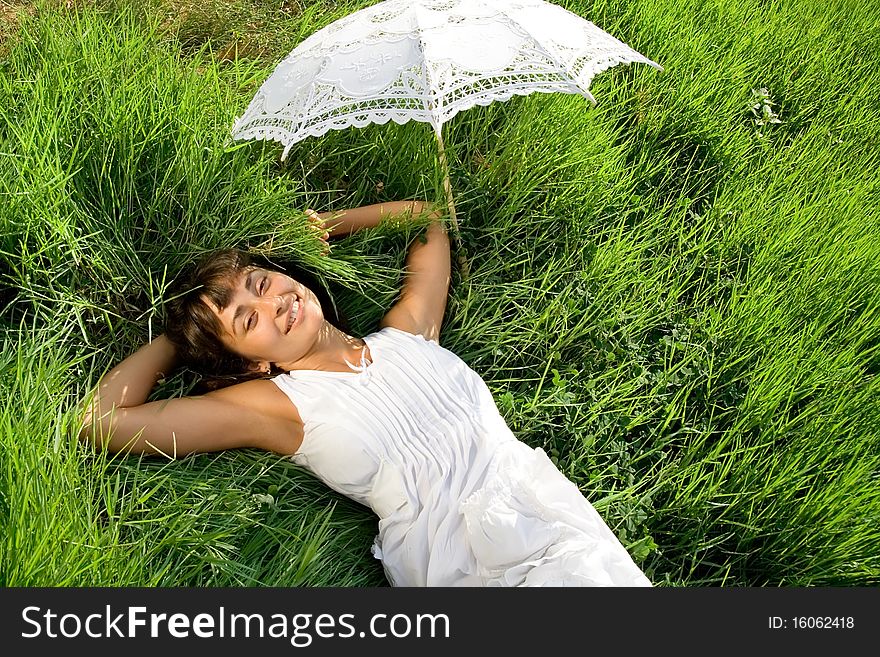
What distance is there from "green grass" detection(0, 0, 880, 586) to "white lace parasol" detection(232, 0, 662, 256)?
0.44 metres

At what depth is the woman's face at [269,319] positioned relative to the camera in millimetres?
2373

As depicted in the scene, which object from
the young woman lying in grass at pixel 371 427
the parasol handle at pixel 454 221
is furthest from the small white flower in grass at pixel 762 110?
the young woman lying in grass at pixel 371 427

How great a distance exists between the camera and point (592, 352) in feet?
9.91

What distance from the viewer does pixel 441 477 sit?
2.38m

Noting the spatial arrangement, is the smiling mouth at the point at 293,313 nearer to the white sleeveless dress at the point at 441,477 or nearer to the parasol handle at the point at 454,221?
the white sleeveless dress at the point at 441,477

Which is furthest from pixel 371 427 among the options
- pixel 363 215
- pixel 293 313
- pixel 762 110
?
pixel 762 110

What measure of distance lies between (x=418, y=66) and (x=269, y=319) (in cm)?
92

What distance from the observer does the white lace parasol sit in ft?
7.77

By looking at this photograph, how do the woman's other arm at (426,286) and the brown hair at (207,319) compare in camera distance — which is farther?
the woman's other arm at (426,286)

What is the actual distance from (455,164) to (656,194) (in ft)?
3.43

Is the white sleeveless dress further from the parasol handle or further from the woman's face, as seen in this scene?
the parasol handle

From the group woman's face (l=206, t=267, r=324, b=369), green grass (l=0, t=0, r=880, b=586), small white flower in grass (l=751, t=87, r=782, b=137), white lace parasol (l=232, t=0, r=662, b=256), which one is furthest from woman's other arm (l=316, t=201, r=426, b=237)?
small white flower in grass (l=751, t=87, r=782, b=137)

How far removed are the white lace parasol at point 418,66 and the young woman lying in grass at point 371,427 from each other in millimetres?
528

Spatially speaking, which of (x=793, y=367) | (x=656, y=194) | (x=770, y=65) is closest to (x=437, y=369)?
(x=793, y=367)
